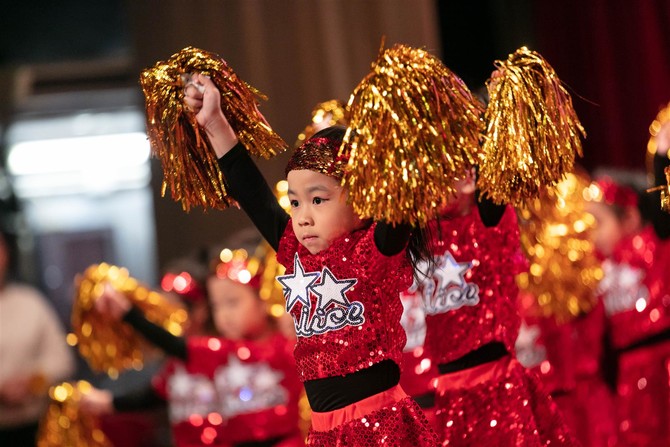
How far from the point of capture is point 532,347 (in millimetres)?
3758

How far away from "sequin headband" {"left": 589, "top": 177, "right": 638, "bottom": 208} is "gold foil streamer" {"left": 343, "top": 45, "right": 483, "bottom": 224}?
2473mm

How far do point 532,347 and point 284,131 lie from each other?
158 cm

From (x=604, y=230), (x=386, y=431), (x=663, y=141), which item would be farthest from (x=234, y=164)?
(x=604, y=230)

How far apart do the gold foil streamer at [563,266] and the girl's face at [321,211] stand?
1386mm

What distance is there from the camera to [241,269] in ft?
13.5

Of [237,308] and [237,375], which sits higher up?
[237,308]

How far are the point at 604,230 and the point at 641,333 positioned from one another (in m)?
0.54

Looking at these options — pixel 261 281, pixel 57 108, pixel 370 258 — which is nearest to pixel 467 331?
pixel 370 258

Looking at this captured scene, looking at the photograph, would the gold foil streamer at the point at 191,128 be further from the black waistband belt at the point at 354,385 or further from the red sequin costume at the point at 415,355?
the red sequin costume at the point at 415,355

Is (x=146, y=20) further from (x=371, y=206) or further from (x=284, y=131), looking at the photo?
(x=371, y=206)

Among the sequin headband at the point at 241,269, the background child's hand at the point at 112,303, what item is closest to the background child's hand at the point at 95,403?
the background child's hand at the point at 112,303

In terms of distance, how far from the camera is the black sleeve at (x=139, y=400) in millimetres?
4305

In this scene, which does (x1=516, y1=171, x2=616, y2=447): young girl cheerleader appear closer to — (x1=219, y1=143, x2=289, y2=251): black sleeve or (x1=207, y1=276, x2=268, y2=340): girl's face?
(x1=207, y1=276, x2=268, y2=340): girl's face

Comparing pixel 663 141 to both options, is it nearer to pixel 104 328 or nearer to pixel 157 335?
pixel 157 335
